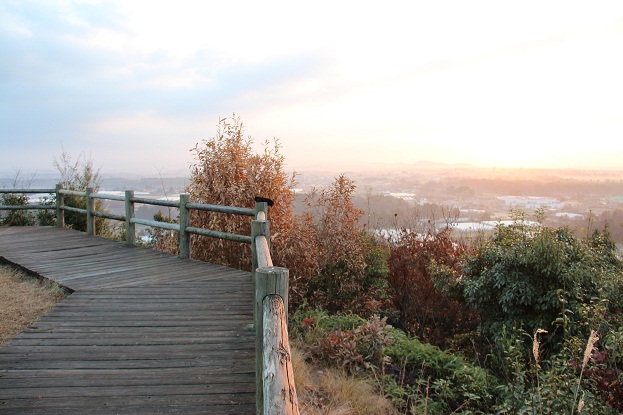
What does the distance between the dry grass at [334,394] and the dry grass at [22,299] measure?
117 inches

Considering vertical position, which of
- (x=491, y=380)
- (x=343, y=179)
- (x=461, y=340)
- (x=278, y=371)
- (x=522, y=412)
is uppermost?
(x=343, y=179)

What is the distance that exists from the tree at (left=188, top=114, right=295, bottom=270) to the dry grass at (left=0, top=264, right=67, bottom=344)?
2720 mm

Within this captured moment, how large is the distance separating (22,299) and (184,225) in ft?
8.12

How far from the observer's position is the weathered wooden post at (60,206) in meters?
11.3

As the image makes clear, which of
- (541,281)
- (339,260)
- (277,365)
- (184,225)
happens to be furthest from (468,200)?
(277,365)

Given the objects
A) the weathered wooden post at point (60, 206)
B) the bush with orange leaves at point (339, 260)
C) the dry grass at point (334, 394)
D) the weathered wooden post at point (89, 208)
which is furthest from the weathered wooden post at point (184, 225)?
the weathered wooden post at point (60, 206)

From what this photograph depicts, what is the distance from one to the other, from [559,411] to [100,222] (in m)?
11.7

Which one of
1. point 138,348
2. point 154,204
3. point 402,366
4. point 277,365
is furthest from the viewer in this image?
point 154,204

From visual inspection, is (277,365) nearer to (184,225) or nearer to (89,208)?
(184,225)

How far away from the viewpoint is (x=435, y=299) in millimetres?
9227

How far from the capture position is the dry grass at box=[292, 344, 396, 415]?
155 inches

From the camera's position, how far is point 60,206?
11.4m

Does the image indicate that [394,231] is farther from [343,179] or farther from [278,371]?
[278,371]

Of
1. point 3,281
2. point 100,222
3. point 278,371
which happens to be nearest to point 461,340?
point 278,371
